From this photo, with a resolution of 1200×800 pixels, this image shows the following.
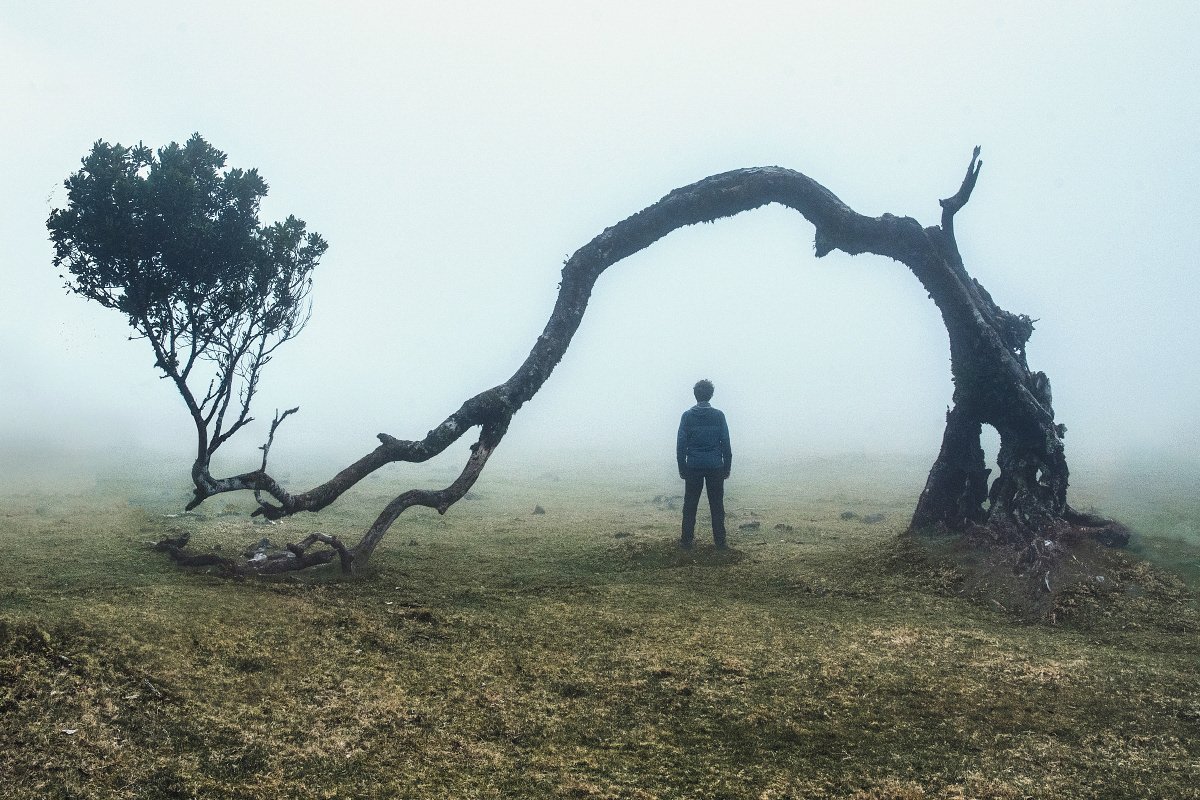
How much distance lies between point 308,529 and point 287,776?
9.98 meters

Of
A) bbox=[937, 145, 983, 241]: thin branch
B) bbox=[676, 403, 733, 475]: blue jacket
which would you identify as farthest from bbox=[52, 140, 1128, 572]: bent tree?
bbox=[676, 403, 733, 475]: blue jacket

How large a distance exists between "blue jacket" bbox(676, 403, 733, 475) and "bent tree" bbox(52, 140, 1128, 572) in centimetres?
240

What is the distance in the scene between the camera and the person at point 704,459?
11.0m

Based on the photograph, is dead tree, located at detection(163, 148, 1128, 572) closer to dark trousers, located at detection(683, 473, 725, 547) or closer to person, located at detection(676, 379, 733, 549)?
person, located at detection(676, 379, 733, 549)

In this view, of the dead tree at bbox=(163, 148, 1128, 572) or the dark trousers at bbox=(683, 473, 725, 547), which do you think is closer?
the dead tree at bbox=(163, 148, 1128, 572)

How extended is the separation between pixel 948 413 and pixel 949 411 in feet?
0.12

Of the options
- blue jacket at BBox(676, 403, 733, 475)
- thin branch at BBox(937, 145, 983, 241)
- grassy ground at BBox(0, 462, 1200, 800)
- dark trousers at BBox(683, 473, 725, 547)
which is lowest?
grassy ground at BBox(0, 462, 1200, 800)

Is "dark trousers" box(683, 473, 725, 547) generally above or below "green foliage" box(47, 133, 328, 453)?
below

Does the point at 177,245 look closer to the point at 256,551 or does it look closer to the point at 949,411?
the point at 256,551

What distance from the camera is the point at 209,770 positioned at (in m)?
4.02

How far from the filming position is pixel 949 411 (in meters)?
11.1

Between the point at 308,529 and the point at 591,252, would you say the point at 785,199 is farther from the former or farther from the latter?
the point at 308,529

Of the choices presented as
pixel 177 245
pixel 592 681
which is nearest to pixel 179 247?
pixel 177 245

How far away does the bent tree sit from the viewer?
9000 mm
